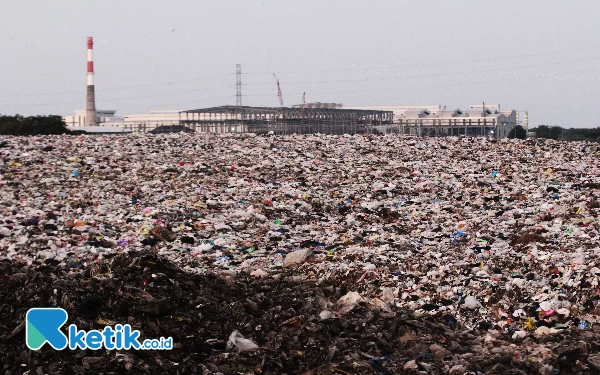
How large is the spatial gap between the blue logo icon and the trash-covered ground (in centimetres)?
8

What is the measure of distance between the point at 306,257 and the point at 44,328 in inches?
130

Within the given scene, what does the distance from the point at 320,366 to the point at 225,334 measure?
2.94 ft

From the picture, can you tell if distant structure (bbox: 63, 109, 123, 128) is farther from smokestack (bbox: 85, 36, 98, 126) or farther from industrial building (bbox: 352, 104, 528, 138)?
industrial building (bbox: 352, 104, 528, 138)

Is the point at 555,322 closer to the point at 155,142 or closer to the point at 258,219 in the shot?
the point at 258,219

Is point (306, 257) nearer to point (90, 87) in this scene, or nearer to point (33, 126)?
point (33, 126)

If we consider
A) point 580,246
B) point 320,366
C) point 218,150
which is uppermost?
point 218,150

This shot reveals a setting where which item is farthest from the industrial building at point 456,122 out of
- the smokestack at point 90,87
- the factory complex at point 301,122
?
the smokestack at point 90,87

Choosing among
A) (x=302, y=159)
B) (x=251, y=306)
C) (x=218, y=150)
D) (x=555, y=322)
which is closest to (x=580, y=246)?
(x=555, y=322)

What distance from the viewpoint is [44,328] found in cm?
546

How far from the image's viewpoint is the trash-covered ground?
5559mm

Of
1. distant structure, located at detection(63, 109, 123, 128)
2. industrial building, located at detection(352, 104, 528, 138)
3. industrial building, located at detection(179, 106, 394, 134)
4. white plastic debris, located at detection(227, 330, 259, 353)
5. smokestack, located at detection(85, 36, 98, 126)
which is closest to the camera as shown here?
white plastic debris, located at detection(227, 330, 259, 353)

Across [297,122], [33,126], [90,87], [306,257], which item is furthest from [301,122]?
[306,257]

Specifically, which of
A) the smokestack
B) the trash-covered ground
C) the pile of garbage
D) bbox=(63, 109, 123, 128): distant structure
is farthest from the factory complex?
the pile of garbage

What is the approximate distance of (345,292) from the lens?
697 centimetres
